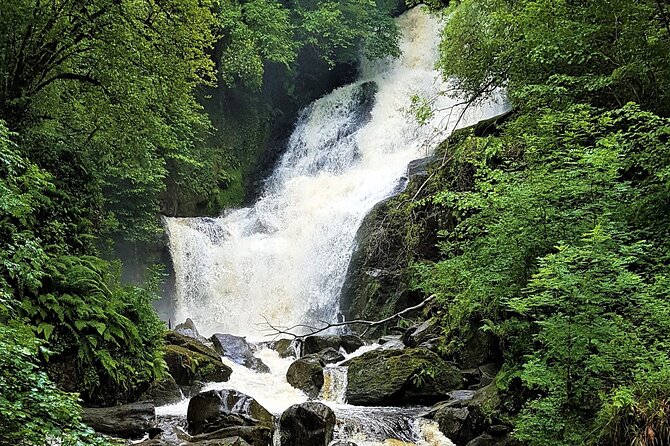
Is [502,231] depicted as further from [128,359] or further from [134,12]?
[134,12]

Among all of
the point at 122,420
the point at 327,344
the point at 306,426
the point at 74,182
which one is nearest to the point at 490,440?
the point at 306,426

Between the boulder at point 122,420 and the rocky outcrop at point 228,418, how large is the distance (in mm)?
551

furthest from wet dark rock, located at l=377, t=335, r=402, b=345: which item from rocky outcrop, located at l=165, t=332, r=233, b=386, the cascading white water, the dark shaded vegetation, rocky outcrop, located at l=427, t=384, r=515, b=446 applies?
the dark shaded vegetation

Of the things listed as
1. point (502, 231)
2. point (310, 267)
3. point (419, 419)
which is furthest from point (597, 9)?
point (310, 267)

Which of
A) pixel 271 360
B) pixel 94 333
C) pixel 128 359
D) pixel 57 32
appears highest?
pixel 57 32

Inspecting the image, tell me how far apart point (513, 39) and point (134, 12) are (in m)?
6.38

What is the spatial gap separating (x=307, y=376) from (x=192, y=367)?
2016 millimetres

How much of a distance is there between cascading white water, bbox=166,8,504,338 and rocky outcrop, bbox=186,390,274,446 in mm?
7611

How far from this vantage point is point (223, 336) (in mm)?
11797

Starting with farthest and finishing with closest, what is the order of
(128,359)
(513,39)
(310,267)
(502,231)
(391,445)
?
(310,267), (513,39), (128,359), (391,445), (502,231)

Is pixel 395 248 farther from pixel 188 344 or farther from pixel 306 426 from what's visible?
pixel 306 426

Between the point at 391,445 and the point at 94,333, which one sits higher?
the point at 94,333

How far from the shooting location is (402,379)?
8477 mm

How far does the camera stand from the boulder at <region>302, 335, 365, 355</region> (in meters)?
11.2
